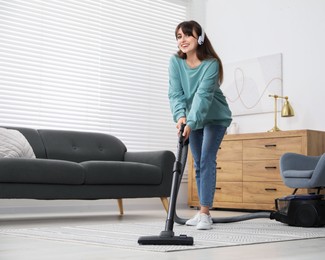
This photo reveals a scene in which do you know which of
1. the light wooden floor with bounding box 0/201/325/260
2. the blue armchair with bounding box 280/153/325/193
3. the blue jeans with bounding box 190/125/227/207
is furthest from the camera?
the blue armchair with bounding box 280/153/325/193

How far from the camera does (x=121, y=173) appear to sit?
423 cm

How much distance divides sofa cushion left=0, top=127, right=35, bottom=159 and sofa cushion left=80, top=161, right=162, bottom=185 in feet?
1.56

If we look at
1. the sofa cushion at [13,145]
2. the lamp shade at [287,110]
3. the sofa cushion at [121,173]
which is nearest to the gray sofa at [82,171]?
the sofa cushion at [121,173]

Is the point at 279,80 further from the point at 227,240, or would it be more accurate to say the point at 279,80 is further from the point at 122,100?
the point at 227,240

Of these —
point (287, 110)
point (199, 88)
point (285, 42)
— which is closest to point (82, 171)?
point (199, 88)

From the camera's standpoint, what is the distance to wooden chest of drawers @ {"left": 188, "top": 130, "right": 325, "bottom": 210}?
5145 millimetres

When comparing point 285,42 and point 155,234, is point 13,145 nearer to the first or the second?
point 155,234

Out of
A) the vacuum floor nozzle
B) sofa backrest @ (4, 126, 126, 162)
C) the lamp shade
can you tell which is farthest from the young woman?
the lamp shade

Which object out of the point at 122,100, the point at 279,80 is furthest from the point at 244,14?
the point at 122,100

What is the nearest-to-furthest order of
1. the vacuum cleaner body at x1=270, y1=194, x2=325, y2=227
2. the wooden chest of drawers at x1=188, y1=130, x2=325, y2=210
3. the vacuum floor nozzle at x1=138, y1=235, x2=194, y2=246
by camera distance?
the vacuum floor nozzle at x1=138, y1=235, x2=194, y2=246
the vacuum cleaner body at x1=270, y1=194, x2=325, y2=227
the wooden chest of drawers at x1=188, y1=130, x2=325, y2=210

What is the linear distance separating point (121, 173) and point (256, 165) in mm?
1743

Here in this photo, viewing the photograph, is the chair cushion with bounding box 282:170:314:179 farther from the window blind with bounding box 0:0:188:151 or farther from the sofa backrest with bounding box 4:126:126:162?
the window blind with bounding box 0:0:188:151

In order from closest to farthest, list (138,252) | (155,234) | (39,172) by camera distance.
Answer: (138,252) < (155,234) < (39,172)

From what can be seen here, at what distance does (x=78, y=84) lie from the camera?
5.72m
